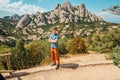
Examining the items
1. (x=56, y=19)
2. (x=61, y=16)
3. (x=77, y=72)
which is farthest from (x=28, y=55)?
(x=56, y=19)

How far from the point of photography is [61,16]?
14600 centimetres

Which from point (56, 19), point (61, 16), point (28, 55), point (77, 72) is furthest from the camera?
point (56, 19)

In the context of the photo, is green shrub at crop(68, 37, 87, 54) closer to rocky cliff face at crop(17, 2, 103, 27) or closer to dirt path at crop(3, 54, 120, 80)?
dirt path at crop(3, 54, 120, 80)

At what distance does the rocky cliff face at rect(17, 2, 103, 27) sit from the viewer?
146m

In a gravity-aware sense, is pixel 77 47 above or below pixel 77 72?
above

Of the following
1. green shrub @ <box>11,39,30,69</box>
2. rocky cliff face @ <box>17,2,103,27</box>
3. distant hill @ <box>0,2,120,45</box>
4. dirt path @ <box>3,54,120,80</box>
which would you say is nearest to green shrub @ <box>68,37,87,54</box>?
green shrub @ <box>11,39,30,69</box>

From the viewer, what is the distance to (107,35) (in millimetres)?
18547

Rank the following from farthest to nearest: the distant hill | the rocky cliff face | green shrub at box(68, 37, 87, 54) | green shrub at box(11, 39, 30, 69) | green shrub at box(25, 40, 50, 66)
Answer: the rocky cliff face, the distant hill, green shrub at box(68, 37, 87, 54), green shrub at box(25, 40, 50, 66), green shrub at box(11, 39, 30, 69)

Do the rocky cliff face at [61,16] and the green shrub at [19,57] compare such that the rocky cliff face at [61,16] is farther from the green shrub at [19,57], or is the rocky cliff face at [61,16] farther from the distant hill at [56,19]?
the green shrub at [19,57]

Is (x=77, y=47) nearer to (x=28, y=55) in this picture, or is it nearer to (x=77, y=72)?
(x=28, y=55)

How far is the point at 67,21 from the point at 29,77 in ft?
423

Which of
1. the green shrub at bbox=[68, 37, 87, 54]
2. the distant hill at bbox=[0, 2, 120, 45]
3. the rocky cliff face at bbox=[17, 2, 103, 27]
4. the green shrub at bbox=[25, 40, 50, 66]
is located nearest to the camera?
the green shrub at bbox=[25, 40, 50, 66]

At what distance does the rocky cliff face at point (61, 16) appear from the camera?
479ft

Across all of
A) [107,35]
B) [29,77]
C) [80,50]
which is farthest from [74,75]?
[107,35]
